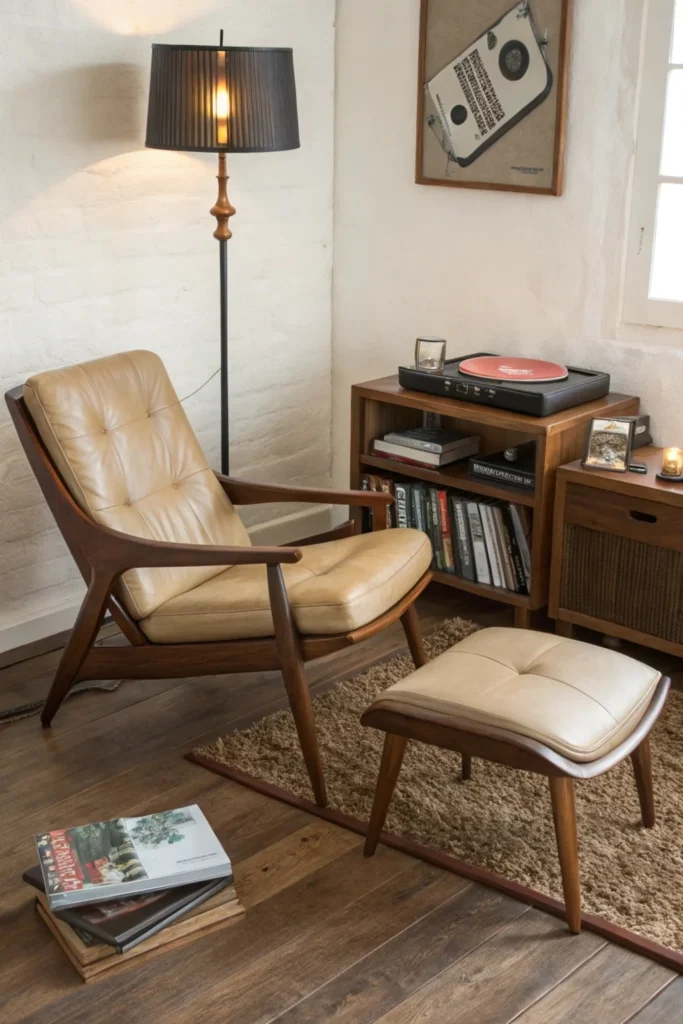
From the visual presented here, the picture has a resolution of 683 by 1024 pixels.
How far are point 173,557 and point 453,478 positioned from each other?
1.10 meters

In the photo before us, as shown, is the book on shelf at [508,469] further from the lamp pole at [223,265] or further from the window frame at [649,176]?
the lamp pole at [223,265]

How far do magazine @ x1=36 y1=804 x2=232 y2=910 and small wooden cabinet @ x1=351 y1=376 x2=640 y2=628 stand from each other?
1.28 metres

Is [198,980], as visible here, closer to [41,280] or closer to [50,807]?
[50,807]

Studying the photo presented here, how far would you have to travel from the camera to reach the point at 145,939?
2.11 m

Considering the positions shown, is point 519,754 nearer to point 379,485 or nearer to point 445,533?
point 445,533

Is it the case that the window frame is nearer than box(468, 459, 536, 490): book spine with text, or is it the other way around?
the window frame

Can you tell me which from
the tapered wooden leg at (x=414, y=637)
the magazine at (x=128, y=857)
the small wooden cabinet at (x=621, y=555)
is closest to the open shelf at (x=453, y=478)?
the small wooden cabinet at (x=621, y=555)

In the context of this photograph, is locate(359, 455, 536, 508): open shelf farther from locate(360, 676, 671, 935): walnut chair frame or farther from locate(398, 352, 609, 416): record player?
locate(360, 676, 671, 935): walnut chair frame

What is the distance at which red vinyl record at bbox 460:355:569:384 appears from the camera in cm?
330

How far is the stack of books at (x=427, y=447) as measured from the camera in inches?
137

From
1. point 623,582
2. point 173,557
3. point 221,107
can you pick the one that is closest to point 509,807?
point 623,582

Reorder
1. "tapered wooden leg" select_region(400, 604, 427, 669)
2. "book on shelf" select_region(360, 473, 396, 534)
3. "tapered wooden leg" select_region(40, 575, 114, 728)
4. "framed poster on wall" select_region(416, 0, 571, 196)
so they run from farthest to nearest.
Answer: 1. "book on shelf" select_region(360, 473, 396, 534)
2. "framed poster on wall" select_region(416, 0, 571, 196)
3. "tapered wooden leg" select_region(400, 604, 427, 669)
4. "tapered wooden leg" select_region(40, 575, 114, 728)

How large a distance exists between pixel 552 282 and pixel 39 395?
62.2 inches

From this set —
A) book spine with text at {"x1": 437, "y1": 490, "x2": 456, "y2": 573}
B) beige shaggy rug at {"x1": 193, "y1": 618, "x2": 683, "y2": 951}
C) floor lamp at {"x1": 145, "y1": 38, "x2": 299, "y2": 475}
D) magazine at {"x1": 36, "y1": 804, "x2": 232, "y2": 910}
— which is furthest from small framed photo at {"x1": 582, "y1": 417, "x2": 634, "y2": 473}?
magazine at {"x1": 36, "y1": 804, "x2": 232, "y2": 910}
